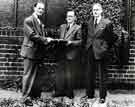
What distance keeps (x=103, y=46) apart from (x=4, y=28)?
9.89 ft

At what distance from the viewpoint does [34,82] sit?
680cm

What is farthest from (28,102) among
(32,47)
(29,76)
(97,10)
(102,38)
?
(97,10)

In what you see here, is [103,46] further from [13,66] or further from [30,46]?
[13,66]

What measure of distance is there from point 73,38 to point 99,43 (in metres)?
0.62

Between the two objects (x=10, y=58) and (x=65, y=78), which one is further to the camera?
(x=10, y=58)

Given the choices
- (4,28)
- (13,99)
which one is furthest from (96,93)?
(4,28)

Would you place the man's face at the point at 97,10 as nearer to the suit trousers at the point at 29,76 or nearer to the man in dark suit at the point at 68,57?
the man in dark suit at the point at 68,57

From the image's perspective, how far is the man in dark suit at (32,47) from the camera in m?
6.47

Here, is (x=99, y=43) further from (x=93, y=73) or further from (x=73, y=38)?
(x=93, y=73)

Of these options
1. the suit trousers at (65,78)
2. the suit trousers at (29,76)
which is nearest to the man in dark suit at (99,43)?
the suit trousers at (65,78)

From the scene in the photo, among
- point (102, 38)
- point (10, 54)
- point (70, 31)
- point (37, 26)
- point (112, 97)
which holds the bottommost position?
point (112, 97)

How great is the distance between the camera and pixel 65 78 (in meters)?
7.26

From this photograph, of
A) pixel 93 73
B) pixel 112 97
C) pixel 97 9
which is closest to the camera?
pixel 97 9

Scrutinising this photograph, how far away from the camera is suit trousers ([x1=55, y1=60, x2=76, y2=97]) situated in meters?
7.21
